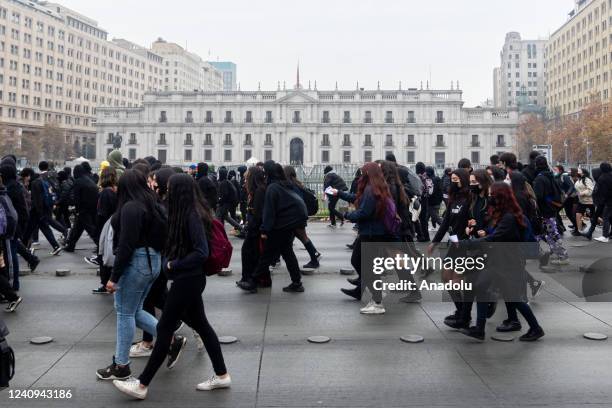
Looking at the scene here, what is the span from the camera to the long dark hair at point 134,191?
203 inches

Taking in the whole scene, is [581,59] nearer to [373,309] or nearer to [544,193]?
[544,193]

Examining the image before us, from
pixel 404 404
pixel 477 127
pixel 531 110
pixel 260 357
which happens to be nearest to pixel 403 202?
pixel 260 357

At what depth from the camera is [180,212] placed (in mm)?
4957

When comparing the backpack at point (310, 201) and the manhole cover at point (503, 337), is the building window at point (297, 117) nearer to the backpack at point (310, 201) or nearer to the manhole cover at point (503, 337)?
the backpack at point (310, 201)

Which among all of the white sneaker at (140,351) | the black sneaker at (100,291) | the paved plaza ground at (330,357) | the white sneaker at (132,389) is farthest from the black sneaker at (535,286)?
the black sneaker at (100,291)

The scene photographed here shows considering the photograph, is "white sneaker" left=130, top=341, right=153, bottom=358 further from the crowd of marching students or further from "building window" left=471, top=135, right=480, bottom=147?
"building window" left=471, top=135, right=480, bottom=147

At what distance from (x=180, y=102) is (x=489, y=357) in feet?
279

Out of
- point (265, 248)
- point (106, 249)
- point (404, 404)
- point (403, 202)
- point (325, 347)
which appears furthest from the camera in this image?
point (265, 248)

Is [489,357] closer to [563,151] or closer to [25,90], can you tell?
Answer: [563,151]

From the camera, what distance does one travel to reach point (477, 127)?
277 feet

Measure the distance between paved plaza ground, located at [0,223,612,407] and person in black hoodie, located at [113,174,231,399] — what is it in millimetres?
176

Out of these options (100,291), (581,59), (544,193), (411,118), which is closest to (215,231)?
(100,291)

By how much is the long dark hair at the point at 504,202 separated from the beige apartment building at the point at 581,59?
239ft

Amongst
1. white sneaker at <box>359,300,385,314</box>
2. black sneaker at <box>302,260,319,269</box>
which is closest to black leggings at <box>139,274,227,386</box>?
white sneaker at <box>359,300,385,314</box>
